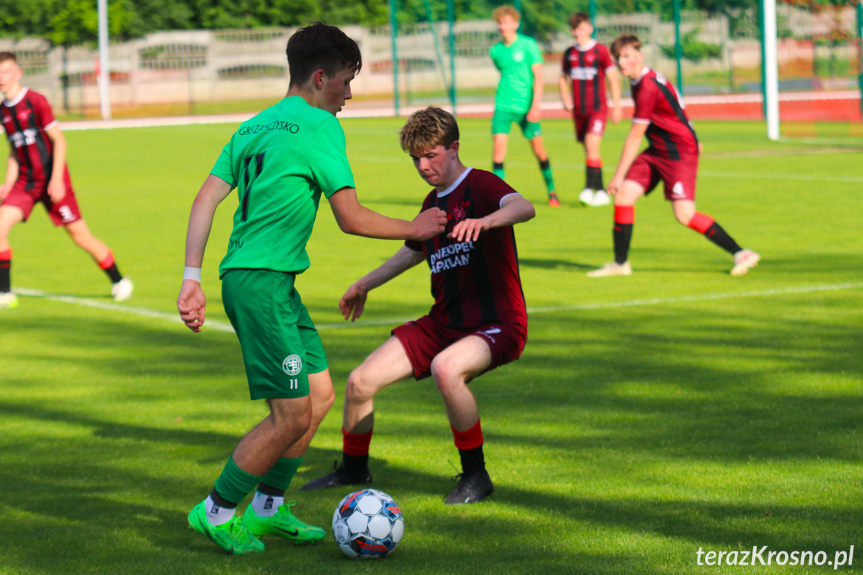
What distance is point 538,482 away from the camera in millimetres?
4859

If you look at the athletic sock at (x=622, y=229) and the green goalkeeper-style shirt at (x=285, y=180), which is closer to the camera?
the green goalkeeper-style shirt at (x=285, y=180)

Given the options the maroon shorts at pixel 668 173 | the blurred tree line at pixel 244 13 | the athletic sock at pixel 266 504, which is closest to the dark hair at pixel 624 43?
the maroon shorts at pixel 668 173

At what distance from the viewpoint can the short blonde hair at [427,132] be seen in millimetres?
4699

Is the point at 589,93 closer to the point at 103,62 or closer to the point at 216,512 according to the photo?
the point at 216,512

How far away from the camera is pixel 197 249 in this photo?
4129mm

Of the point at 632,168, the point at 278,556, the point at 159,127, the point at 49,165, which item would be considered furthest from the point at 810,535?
the point at 159,127

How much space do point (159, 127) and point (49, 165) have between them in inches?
1181

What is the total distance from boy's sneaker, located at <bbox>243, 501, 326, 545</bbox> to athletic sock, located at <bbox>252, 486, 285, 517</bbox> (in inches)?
0.5

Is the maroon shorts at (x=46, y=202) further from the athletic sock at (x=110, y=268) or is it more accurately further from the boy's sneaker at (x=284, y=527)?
the boy's sneaker at (x=284, y=527)

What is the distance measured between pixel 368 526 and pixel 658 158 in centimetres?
649

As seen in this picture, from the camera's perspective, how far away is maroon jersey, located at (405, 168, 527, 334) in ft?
16.0

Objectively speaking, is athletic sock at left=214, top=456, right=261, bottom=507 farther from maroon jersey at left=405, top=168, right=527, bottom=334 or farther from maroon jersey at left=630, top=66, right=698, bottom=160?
maroon jersey at left=630, top=66, right=698, bottom=160

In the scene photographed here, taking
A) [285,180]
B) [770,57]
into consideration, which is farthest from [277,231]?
[770,57]

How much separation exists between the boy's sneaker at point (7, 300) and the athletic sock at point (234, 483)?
6.17 m
